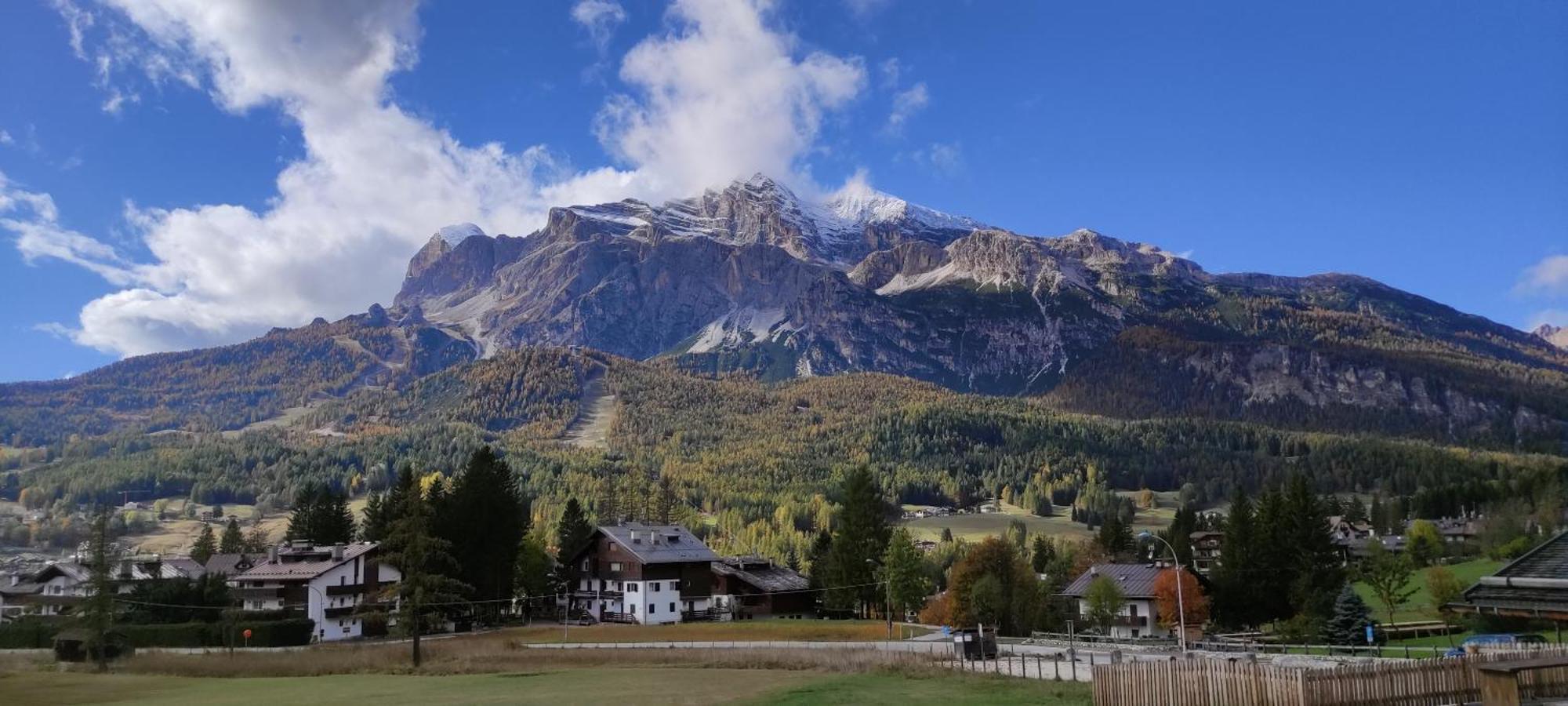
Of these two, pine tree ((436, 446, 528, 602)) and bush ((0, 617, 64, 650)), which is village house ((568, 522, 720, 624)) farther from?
bush ((0, 617, 64, 650))

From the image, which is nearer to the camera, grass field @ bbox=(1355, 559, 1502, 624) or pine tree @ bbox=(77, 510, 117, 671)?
pine tree @ bbox=(77, 510, 117, 671)

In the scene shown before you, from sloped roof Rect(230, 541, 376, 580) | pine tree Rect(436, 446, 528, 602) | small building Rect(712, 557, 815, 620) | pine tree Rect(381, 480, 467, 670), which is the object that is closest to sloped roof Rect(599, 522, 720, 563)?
small building Rect(712, 557, 815, 620)

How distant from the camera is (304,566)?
9294 centimetres

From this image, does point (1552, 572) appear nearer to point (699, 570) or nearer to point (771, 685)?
point (771, 685)

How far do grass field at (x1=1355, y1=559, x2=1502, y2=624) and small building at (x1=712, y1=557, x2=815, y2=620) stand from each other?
5560 centimetres

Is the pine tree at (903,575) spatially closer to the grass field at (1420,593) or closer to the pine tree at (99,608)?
the grass field at (1420,593)

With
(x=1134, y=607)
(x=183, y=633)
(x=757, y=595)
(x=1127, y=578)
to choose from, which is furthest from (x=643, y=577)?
(x=1134, y=607)

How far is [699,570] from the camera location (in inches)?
4237

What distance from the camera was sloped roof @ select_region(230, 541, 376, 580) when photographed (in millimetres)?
89938

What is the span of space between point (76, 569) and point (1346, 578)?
141 metres

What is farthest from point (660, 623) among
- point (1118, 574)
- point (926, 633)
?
point (1118, 574)

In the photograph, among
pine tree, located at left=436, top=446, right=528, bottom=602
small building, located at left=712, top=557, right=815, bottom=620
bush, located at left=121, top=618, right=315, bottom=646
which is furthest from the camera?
small building, located at left=712, top=557, right=815, bottom=620

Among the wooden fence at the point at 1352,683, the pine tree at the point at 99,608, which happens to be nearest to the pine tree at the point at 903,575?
the pine tree at the point at 99,608

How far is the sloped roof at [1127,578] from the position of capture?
93.9 metres
